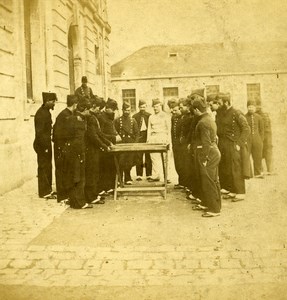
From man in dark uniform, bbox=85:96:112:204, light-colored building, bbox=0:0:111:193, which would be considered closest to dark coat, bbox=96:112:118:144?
man in dark uniform, bbox=85:96:112:204

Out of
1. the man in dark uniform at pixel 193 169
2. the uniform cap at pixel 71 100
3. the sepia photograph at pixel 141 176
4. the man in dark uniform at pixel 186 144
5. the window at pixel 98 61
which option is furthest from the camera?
the window at pixel 98 61

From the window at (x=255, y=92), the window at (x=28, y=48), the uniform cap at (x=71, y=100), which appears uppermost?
the window at (x=28, y=48)

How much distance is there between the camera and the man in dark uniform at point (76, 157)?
6.14 meters

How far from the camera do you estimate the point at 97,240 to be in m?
4.62

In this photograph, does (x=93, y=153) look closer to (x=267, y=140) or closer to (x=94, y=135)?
(x=94, y=135)

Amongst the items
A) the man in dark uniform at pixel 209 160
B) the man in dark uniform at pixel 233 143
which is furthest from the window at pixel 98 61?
the man in dark uniform at pixel 209 160

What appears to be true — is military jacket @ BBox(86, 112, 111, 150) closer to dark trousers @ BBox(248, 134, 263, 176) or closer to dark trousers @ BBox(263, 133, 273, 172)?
dark trousers @ BBox(248, 134, 263, 176)

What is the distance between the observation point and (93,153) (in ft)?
22.0

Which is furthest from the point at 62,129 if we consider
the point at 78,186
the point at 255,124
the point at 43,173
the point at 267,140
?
the point at 267,140

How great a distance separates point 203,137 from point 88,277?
2.57 meters

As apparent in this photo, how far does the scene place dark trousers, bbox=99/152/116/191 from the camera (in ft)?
23.9

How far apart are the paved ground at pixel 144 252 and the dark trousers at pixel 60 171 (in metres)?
0.41

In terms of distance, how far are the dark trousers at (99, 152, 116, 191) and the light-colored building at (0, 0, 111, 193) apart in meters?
1.43

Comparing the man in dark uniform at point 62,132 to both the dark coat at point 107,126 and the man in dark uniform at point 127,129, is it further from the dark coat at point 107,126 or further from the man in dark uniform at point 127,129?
the man in dark uniform at point 127,129
